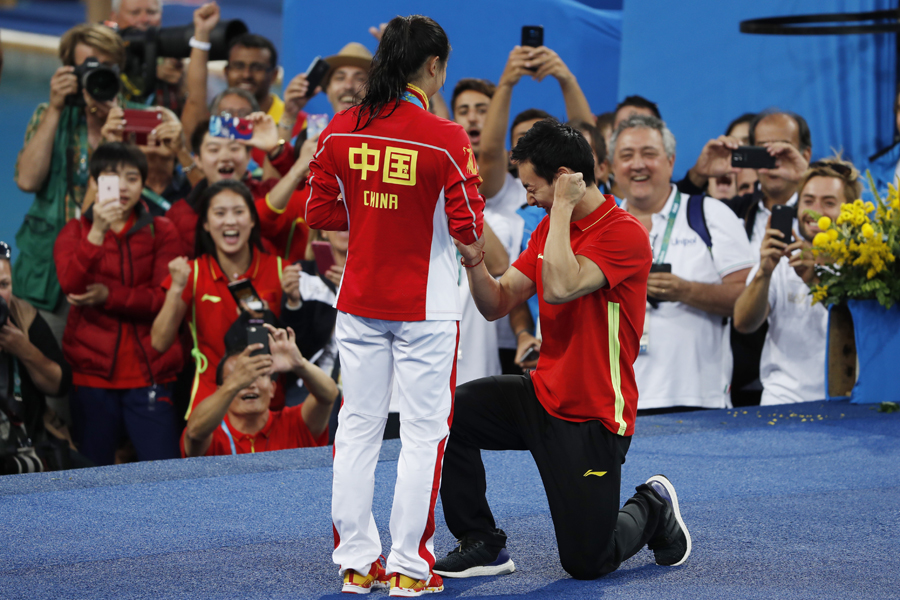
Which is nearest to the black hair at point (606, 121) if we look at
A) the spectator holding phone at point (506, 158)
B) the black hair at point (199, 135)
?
the spectator holding phone at point (506, 158)

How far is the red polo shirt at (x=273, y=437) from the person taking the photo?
436 cm

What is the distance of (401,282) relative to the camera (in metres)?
2.66

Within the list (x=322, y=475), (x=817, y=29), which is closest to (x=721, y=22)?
(x=817, y=29)

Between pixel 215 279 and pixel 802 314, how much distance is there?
2821mm

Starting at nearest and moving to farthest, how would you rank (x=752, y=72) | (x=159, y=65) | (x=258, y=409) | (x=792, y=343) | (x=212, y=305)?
1. (x=258, y=409)
2. (x=212, y=305)
3. (x=792, y=343)
4. (x=159, y=65)
5. (x=752, y=72)

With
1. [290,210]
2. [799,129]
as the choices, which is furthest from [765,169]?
[290,210]

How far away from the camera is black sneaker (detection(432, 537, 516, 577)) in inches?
112

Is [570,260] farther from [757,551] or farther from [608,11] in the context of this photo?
[608,11]

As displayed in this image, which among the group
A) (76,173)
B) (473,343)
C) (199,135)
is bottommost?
(473,343)

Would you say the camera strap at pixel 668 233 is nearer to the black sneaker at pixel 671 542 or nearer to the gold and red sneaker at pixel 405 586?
the black sneaker at pixel 671 542

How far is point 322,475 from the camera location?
381 cm

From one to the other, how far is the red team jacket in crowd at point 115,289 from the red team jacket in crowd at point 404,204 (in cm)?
232

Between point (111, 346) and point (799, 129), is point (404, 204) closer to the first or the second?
point (111, 346)

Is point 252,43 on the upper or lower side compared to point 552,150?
upper
